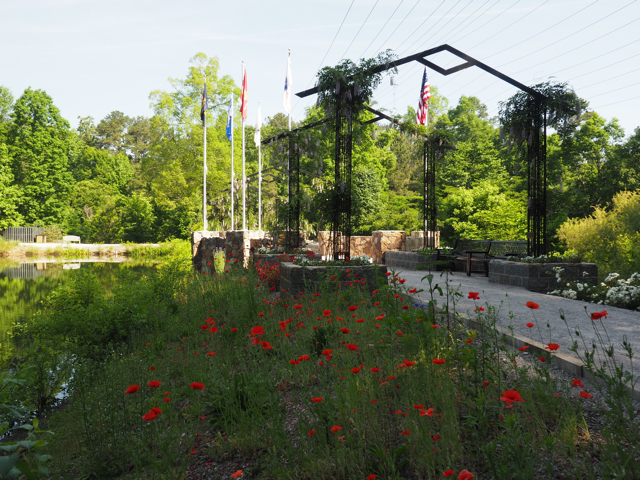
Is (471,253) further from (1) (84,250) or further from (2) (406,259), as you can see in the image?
(1) (84,250)

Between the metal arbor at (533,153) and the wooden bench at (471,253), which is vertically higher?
the metal arbor at (533,153)

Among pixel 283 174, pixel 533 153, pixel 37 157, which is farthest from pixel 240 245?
pixel 37 157

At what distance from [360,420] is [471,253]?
405 inches

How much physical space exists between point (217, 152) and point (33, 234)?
61.7ft

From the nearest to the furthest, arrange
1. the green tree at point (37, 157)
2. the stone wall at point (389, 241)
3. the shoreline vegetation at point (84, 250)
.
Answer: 1. the stone wall at point (389, 241)
2. the shoreline vegetation at point (84, 250)
3. the green tree at point (37, 157)

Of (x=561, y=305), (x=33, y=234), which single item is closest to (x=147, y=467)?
(x=561, y=305)

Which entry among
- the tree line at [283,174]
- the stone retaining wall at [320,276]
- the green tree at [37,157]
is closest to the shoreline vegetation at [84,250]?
the tree line at [283,174]

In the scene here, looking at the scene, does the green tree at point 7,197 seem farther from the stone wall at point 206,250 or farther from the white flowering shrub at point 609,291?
the white flowering shrub at point 609,291

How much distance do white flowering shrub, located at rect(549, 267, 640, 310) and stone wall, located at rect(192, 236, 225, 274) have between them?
1080cm

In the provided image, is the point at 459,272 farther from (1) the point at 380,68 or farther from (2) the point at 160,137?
(2) the point at 160,137

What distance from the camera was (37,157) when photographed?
126 feet

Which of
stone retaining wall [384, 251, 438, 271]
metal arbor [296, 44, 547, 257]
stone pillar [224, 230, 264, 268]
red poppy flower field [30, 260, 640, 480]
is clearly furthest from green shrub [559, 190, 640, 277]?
stone pillar [224, 230, 264, 268]

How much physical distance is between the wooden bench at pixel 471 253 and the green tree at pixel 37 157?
123 feet

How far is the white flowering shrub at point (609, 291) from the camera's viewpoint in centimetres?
693
